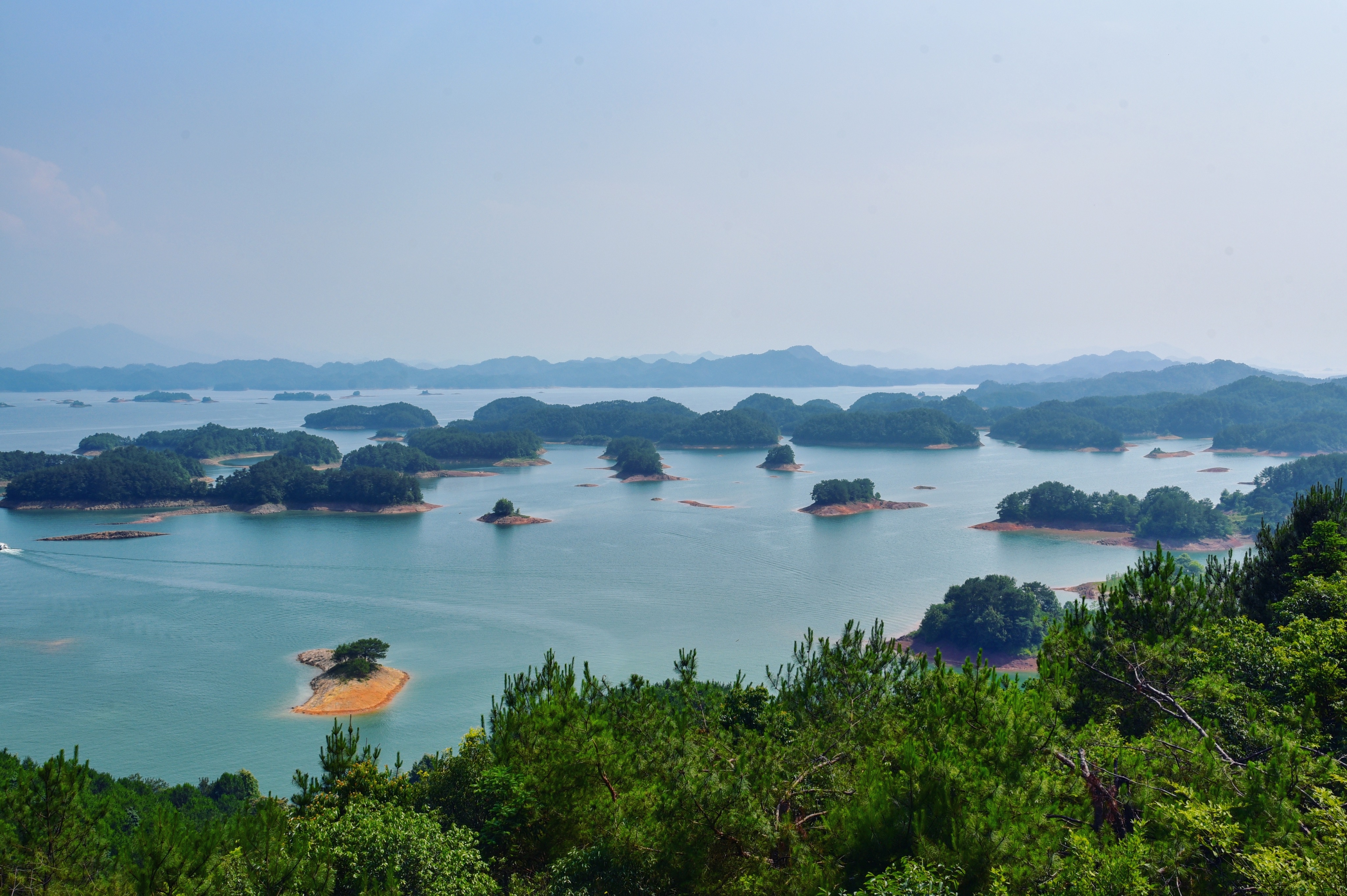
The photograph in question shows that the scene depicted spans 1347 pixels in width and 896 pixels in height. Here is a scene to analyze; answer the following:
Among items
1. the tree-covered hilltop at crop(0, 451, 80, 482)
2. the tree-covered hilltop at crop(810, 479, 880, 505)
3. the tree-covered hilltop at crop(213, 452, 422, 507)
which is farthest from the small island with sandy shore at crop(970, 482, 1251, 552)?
the tree-covered hilltop at crop(0, 451, 80, 482)

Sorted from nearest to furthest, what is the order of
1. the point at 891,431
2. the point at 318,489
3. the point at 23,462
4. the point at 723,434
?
the point at 318,489 → the point at 23,462 → the point at 891,431 → the point at 723,434

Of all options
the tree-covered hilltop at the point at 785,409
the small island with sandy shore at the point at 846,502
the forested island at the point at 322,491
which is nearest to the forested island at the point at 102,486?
the forested island at the point at 322,491

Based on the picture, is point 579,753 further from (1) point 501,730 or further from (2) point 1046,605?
(2) point 1046,605

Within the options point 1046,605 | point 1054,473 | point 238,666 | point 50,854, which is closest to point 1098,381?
point 1054,473

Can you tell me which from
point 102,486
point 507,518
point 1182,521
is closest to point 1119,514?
point 1182,521

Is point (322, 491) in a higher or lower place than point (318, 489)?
lower

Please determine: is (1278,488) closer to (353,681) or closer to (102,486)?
(353,681)

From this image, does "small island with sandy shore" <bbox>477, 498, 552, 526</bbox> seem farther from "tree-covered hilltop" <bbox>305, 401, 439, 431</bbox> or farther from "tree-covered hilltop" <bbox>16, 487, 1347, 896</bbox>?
"tree-covered hilltop" <bbox>305, 401, 439, 431</bbox>

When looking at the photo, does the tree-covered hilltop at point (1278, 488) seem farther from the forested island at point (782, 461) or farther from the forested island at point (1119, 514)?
the forested island at point (782, 461)
